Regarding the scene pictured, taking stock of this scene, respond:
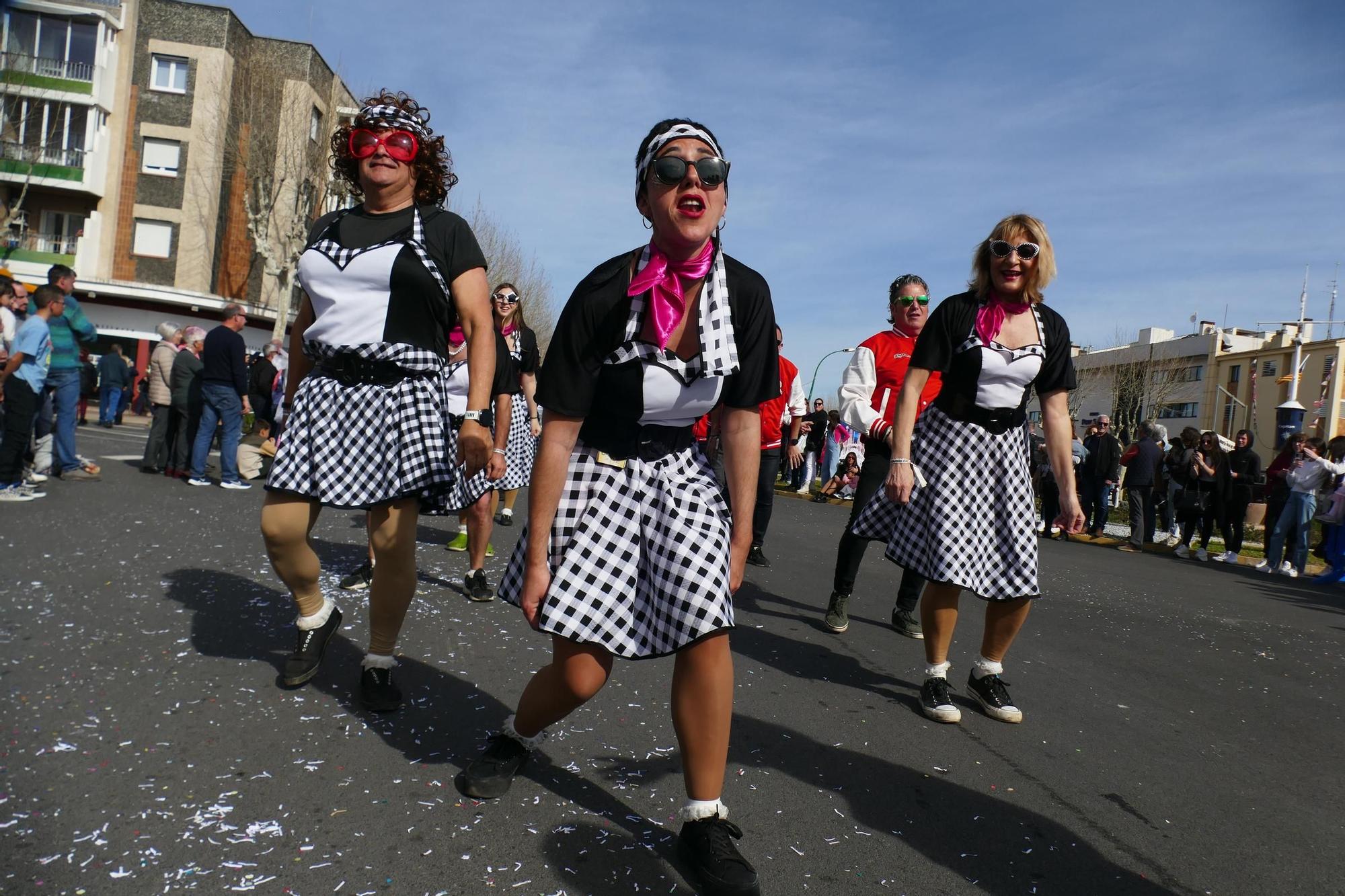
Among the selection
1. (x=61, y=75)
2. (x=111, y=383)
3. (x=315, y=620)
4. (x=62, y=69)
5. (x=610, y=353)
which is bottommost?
(x=315, y=620)

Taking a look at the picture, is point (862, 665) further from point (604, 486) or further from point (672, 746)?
point (604, 486)

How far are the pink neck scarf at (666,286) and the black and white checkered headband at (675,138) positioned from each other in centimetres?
28

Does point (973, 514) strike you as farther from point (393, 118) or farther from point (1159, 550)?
point (1159, 550)

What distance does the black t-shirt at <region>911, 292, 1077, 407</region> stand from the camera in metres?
4.42

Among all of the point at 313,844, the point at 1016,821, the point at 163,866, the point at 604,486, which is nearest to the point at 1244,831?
the point at 1016,821

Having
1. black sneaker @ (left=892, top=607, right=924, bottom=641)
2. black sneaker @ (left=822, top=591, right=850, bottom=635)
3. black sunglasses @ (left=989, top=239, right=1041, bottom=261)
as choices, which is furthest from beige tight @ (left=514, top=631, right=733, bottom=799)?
black sneaker @ (left=892, top=607, right=924, bottom=641)

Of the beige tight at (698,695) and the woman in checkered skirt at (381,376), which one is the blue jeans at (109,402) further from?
the beige tight at (698,695)

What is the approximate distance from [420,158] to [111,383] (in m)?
22.7

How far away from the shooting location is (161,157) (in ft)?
128

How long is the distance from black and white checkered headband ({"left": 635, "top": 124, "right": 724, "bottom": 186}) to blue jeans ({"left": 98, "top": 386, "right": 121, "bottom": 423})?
A: 2419cm

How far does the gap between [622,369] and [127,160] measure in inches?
1691

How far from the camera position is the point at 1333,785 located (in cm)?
405

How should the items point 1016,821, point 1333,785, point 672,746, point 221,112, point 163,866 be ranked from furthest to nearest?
1. point 221,112
2. point 1333,785
3. point 672,746
4. point 1016,821
5. point 163,866

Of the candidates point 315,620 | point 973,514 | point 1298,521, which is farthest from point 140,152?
point 973,514
